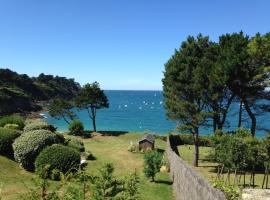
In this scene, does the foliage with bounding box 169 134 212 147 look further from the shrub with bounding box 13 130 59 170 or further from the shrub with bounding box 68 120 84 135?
the shrub with bounding box 13 130 59 170

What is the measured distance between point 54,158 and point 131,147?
707 inches

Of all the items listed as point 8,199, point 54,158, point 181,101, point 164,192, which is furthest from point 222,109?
point 8,199

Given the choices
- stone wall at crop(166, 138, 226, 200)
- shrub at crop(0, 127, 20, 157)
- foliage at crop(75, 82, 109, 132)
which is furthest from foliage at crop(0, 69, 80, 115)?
stone wall at crop(166, 138, 226, 200)

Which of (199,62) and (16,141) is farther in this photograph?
(199,62)

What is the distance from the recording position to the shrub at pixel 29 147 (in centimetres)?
2644

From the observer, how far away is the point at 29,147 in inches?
1045

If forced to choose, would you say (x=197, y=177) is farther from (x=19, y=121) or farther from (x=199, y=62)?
(x=19, y=121)

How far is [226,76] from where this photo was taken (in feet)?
111

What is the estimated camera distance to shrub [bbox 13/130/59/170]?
2644 centimetres

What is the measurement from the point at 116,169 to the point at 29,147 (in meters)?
8.95

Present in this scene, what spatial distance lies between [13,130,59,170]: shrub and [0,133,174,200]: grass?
71 centimetres

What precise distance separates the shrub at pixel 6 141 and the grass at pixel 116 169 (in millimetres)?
993

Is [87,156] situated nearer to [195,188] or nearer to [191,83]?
[191,83]

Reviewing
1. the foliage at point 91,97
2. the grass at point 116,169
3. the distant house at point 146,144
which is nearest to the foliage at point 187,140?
the grass at point 116,169
